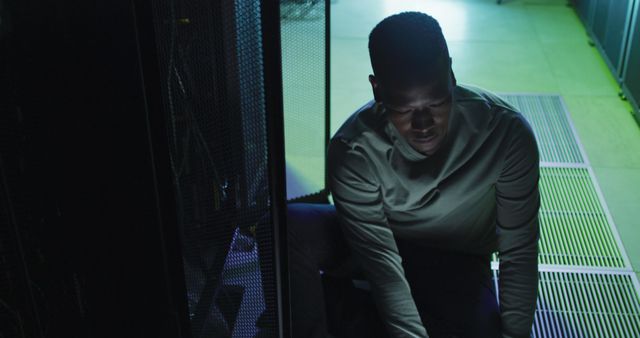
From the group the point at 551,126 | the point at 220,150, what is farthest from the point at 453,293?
the point at 551,126

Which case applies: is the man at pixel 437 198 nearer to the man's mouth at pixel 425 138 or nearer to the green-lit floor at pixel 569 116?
the man's mouth at pixel 425 138

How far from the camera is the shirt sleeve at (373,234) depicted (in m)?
1.91

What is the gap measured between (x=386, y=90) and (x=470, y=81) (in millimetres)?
2805

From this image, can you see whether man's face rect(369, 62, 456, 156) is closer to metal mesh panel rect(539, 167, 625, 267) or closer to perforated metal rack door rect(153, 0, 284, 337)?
perforated metal rack door rect(153, 0, 284, 337)

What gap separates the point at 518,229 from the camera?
190 cm

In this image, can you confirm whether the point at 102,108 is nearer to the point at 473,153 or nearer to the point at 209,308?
the point at 209,308

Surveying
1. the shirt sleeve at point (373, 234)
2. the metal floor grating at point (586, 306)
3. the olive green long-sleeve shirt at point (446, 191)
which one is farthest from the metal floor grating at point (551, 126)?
the shirt sleeve at point (373, 234)

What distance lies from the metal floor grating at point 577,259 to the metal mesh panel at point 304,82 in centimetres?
82

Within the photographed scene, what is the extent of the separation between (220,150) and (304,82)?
1.52 m

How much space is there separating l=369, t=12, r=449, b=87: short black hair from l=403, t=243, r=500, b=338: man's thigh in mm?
649

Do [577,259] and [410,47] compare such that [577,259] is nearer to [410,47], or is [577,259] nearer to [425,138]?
[425,138]

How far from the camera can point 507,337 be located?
198cm

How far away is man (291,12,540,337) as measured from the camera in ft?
5.73

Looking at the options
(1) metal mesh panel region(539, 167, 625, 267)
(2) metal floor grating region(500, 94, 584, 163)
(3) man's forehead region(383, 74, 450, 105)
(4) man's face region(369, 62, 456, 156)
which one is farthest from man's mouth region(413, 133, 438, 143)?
(2) metal floor grating region(500, 94, 584, 163)
